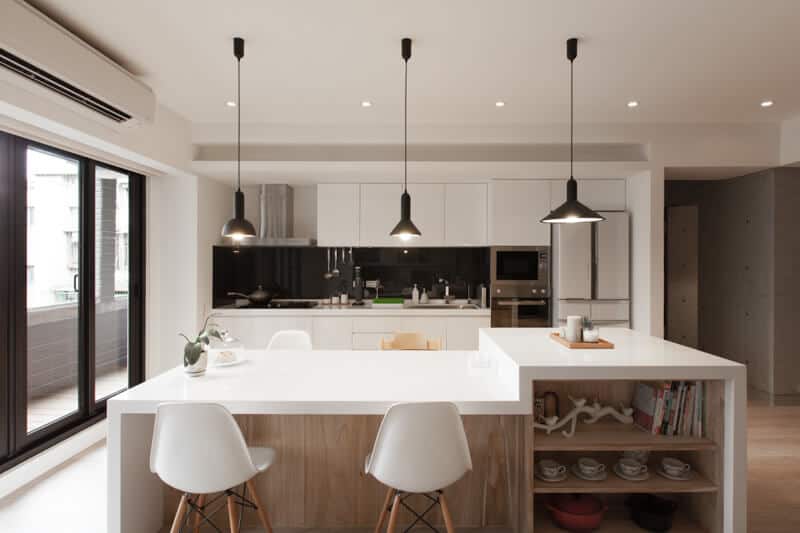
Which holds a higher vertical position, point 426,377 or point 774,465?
A: point 426,377

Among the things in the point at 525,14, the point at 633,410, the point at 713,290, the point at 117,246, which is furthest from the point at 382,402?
the point at 713,290

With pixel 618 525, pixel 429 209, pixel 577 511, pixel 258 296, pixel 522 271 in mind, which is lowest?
pixel 618 525

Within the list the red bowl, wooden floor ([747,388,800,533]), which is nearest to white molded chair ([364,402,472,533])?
the red bowl

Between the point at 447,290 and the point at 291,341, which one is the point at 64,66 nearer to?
the point at 291,341

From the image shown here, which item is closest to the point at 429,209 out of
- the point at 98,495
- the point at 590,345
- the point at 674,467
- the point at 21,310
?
the point at 590,345

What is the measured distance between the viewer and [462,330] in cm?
470

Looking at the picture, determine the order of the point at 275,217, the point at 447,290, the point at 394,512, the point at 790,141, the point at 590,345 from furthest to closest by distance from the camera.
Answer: the point at 447,290 → the point at 275,217 → the point at 790,141 → the point at 590,345 → the point at 394,512

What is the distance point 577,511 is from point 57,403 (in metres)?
3.65

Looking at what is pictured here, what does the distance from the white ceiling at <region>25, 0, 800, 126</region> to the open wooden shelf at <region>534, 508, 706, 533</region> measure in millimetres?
2610

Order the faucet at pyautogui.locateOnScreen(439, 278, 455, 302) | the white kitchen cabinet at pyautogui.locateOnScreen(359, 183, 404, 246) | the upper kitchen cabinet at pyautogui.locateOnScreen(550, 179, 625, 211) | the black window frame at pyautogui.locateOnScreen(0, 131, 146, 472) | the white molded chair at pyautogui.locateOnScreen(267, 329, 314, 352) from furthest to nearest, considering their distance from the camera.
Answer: the faucet at pyautogui.locateOnScreen(439, 278, 455, 302), the white kitchen cabinet at pyautogui.locateOnScreen(359, 183, 404, 246), the upper kitchen cabinet at pyautogui.locateOnScreen(550, 179, 625, 211), the white molded chair at pyautogui.locateOnScreen(267, 329, 314, 352), the black window frame at pyautogui.locateOnScreen(0, 131, 146, 472)

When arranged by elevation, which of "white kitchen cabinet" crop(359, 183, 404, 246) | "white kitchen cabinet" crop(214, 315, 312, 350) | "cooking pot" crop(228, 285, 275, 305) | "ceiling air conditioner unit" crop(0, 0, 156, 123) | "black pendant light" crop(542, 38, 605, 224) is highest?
"ceiling air conditioner unit" crop(0, 0, 156, 123)

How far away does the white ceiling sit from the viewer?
233 centimetres

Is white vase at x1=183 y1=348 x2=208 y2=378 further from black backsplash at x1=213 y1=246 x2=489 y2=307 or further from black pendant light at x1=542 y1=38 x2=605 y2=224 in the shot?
black backsplash at x1=213 y1=246 x2=489 y2=307

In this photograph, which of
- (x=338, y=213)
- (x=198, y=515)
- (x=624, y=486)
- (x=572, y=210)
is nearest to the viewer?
(x=624, y=486)
